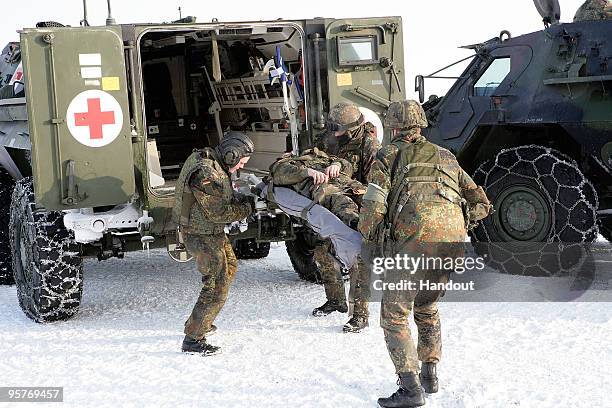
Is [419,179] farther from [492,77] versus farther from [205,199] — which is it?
[492,77]

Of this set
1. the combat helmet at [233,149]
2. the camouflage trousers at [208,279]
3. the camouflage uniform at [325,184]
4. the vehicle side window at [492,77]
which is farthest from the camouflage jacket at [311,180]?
the vehicle side window at [492,77]

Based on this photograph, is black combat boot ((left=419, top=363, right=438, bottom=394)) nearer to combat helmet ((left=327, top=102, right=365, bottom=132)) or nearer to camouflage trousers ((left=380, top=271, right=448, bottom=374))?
camouflage trousers ((left=380, top=271, right=448, bottom=374))

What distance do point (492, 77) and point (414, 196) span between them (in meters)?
4.20

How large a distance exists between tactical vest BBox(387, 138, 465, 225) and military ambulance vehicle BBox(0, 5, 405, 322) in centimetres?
203

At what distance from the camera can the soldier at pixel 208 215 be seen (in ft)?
17.6

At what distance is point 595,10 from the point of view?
7.50 metres

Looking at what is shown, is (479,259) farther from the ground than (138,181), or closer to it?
closer to it

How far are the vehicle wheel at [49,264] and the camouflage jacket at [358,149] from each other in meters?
2.15

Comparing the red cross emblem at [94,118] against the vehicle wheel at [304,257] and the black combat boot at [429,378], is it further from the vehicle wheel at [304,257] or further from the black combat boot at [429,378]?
the black combat boot at [429,378]

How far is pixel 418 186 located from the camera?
14.1 feet

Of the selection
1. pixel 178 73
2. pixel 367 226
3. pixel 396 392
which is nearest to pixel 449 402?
pixel 396 392

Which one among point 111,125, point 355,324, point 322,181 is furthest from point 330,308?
point 111,125

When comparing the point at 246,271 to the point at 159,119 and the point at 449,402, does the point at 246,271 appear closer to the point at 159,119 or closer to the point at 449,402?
the point at 159,119

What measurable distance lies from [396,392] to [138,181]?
289 cm
